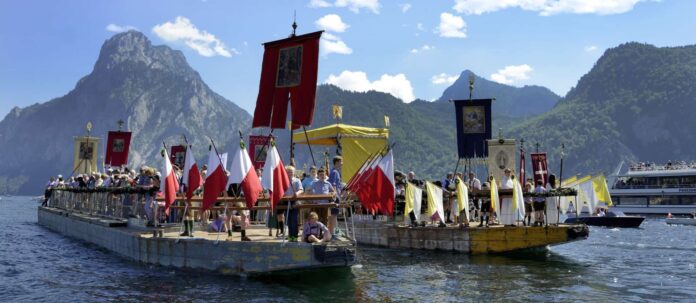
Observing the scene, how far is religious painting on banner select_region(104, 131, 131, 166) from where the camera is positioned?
40.4 metres

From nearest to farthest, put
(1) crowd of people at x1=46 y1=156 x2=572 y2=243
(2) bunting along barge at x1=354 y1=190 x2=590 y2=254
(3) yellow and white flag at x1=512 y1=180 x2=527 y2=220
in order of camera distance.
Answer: (1) crowd of people at x1=46 y1=156 x2=572 y2=243 < (3) yellow and white flag at x1=512 y1=180 x2=527 y2=220 < (2) bunting along barge at x1=354 y1=190 x2=590 y2=254

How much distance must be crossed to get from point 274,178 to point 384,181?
3.37 meters

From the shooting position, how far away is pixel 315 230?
1588 centimetres

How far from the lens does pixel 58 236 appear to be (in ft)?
113

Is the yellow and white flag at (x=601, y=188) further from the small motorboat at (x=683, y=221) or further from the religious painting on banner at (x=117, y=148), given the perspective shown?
the religious painting on banner at (x=117, y=148)

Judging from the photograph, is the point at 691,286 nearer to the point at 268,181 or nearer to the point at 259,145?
the point at 268,181

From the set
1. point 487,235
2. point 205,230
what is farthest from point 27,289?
point 487,235

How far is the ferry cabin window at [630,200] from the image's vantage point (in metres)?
75.5

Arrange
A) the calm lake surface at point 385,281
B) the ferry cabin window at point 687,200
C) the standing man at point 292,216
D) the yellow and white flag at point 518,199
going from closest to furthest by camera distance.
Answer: the calm lake surface at point 385,281 → the standing man at point 292,216 → the yellow and white flag at point 518,199 → the ferry cabin window at point 687,200

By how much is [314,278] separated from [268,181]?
3051mm

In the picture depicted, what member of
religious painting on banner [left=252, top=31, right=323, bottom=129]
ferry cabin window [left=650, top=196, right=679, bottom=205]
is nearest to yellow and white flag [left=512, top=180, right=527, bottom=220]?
religious painting on banner [left=252, top=31, right=323, bottom=129]

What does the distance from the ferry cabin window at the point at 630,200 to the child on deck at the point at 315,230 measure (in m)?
70.6

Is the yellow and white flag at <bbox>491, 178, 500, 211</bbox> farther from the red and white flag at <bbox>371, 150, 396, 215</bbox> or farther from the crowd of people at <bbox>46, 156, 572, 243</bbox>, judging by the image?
the red and white flag at <bbox>371, 150, 396, 215</bbox>

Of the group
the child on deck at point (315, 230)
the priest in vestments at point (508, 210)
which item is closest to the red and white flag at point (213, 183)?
the child on deck at point (315, 230)
